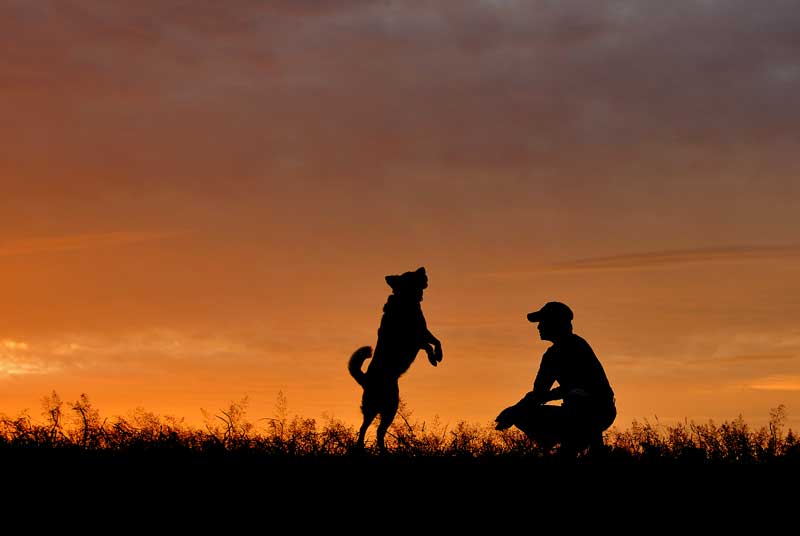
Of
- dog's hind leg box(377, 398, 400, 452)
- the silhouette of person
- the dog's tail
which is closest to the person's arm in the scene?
the silhouette of person

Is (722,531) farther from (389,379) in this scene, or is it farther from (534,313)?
(389,379)

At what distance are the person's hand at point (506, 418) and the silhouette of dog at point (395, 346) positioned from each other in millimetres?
2531

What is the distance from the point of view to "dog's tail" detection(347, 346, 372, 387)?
49.2 feet

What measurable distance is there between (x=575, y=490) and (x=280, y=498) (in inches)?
106

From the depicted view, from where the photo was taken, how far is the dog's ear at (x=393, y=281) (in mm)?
15273

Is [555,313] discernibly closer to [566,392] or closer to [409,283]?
[566,392]

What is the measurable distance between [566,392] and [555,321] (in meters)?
0.76

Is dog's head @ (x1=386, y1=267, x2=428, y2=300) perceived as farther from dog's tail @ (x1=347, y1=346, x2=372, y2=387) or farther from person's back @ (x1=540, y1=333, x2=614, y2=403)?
person's back @ (x1=540, y1=333, x2=614, y2=403)

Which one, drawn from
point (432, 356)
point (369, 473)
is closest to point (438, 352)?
point (432, 356)

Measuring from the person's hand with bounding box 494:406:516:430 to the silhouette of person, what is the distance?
13 millimetres

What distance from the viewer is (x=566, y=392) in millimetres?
11906

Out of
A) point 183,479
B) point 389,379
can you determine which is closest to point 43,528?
point 183,479

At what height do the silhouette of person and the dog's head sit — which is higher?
the dog's head

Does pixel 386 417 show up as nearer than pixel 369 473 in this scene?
No
